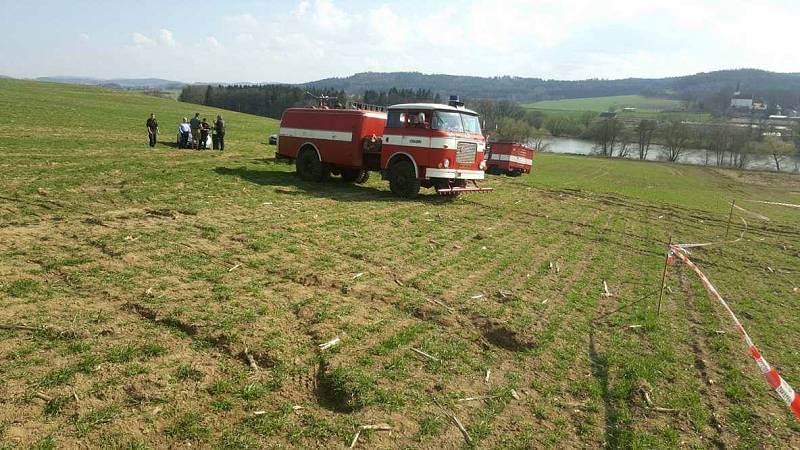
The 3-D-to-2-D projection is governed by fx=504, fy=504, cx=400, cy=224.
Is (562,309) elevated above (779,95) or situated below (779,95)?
below

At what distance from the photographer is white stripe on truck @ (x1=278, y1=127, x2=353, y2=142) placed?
16.5m

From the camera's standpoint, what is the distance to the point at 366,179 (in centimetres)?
1861

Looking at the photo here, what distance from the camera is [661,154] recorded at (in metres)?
81.1

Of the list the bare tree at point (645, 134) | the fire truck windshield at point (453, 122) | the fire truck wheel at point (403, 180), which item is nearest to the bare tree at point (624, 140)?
the bare tree at point (645, 134)

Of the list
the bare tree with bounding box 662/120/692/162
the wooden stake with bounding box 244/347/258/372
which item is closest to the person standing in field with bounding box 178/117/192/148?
the wooden stake with bounding box 244/347/258/372

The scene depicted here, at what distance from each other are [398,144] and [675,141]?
78002mm

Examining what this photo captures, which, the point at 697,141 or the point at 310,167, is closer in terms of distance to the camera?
the point at 310,167

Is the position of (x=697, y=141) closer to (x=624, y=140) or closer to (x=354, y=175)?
(x=624, y=140)

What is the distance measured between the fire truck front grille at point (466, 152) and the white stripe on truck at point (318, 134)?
11.9 ft

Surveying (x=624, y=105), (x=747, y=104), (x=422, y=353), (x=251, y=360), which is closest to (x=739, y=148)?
(x=747, y=104)

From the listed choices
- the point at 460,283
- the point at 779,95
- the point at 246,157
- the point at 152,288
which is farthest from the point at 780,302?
the point at 779,95

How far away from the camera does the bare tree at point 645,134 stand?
8306 cm

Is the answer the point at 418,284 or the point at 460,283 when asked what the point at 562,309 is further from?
the point at 418,284

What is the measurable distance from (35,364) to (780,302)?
10.9 meters
